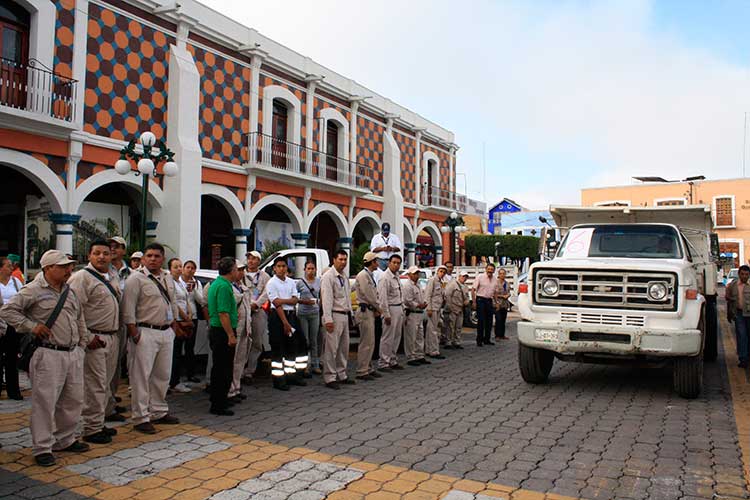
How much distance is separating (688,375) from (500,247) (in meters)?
30.2

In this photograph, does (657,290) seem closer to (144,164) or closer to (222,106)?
(144,164)

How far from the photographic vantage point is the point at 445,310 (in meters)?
13.3

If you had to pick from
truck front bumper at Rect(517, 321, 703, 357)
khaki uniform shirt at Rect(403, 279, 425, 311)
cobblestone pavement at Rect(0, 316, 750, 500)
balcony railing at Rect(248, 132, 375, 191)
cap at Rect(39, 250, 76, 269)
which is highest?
balcony railing at Rect(248, 132, 375, 191)

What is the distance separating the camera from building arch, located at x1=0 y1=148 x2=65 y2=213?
13.5 metres

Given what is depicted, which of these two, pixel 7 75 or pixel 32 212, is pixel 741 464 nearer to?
pixel 7 75

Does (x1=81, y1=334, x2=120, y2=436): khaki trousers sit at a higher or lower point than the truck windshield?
lower

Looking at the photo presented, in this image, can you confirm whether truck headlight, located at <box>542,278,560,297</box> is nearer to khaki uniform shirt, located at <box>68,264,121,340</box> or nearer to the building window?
khaki uniform shirt, located at <box>68,264,121,340</box>

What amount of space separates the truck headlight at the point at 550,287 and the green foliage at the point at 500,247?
29589 millimetres

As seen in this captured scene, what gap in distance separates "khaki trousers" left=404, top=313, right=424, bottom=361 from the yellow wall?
3182 cm

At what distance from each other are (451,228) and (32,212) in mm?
15255

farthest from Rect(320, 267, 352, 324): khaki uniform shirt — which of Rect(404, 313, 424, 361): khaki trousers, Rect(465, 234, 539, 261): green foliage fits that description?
Rect(465, 234, 539, 261): green foliage

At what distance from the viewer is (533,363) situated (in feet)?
27.6

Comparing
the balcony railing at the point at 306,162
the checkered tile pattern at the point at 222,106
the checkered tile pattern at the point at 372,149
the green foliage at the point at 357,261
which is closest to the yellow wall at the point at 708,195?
the checkered tile pattern at the point at 372,149

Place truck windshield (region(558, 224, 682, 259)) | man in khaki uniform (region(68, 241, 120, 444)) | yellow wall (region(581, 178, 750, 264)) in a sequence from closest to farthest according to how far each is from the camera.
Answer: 1. man in khaki uniform (region(68, 241, 120, 444))
2. truck windshield (region(558, 224, 682, 259))
3. yellow wall (region(581, 178, 750, 264))
